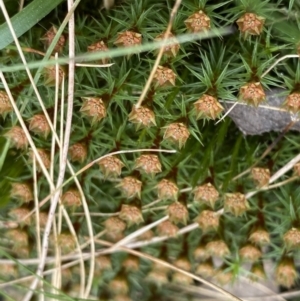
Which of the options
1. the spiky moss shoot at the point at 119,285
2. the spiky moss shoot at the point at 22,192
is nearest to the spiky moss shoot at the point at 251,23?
the spiky moss shoot at the point at 22,192

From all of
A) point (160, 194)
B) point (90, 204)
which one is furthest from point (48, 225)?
point (160, 194)

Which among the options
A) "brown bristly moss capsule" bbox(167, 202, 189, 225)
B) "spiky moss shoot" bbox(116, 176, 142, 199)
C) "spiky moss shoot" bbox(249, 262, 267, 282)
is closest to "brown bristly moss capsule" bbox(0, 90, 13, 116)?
"spiky moss shoot" bbox(116, 176, 142, 199)

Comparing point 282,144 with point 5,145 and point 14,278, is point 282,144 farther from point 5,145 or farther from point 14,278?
point 14,278

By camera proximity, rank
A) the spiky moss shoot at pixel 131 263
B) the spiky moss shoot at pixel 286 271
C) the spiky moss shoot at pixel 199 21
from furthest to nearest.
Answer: the spiky moss shoot at pixel 131 263 < the spiky moss shoot at pixel 286 271 < the spiky moss shoot at pixel 199 21

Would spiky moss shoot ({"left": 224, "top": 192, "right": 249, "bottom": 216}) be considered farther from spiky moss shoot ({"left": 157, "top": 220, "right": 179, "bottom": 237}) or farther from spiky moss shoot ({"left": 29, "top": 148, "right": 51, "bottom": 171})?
spiky moss shoot ({"left": 29, "top": 148, "right": 51, "bottom": 171})

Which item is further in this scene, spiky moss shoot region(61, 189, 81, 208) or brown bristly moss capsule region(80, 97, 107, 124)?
spiky moss shoot region(61, 189, 81, 208)

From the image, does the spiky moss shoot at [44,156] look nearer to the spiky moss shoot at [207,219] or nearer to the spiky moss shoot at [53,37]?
the spiky moss shoot at [53,37]
